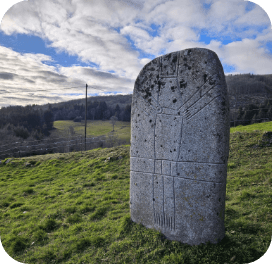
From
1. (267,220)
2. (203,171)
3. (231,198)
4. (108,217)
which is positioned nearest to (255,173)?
(231,198)

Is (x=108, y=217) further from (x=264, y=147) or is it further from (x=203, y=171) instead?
(x=264, y=147)

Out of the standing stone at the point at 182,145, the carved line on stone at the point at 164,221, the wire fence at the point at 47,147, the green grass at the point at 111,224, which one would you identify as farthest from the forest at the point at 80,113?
the carved line on stone at the point at 164,221

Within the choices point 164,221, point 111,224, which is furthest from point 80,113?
point 164,221

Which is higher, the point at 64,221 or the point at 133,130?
the point at 133,130

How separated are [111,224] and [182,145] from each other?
2603 millimetres

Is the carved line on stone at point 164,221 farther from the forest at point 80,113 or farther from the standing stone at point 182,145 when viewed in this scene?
the forest at point 80,113

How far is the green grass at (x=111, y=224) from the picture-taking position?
10.5ft

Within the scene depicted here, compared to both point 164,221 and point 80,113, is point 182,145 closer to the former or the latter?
point 164,221

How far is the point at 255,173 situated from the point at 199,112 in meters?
4.75

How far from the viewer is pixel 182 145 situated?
3.43m

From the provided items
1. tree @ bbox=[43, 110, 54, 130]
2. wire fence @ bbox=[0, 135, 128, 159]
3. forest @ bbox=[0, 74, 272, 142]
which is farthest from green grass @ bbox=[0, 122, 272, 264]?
tree @ bbox=[43, 110, 54, 130]

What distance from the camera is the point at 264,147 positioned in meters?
8.84

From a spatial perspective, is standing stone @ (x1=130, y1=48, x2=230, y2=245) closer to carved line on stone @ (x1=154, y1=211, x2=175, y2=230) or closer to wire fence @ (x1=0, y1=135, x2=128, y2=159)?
carved line on stone @ (x1=154, y1=211, x2=175, y2=230)

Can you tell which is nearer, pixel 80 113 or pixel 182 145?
pixel 182 145
